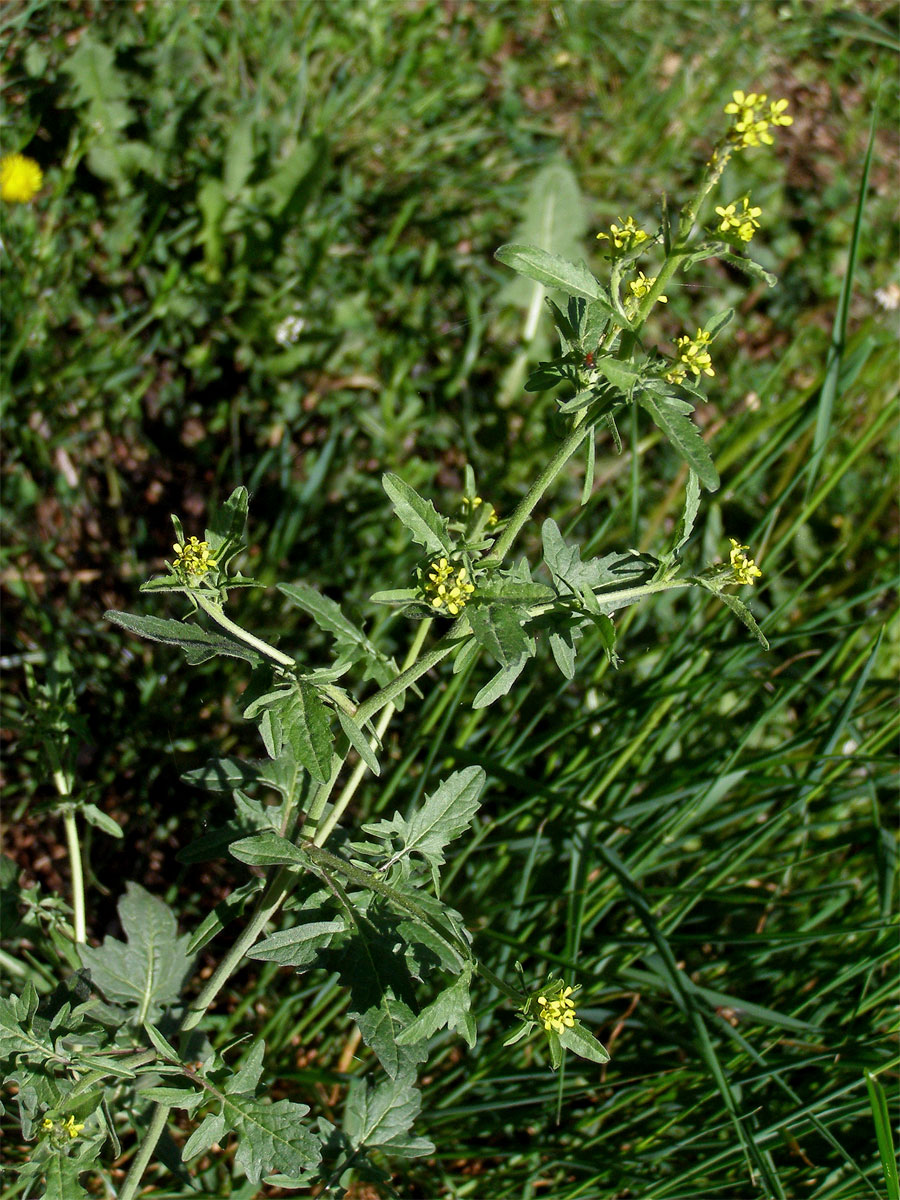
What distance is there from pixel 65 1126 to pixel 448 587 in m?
1.04

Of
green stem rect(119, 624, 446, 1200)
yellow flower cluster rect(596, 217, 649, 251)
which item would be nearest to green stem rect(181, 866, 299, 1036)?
green stem rect(119, 624, 446, 1200)

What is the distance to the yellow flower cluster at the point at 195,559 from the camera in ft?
5.09

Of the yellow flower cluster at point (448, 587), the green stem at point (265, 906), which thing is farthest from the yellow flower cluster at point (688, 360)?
the green stem at point (265, 906)

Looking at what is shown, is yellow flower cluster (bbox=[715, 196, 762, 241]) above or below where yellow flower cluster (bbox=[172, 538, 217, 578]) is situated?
above

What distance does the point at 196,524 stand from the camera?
330 cm

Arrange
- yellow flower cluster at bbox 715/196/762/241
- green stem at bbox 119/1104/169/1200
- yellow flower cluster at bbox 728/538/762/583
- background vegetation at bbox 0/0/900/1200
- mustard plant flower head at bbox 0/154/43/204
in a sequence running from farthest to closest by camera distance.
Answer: mustard plant flower head at bbox 0/154/43/204, background vegetation at bbox 0/0/900/1200, green stem at bbox 119/1104/169/1200, yellow flower cluster at bbox 728/538/762/583, yellow flower cluster at bbox 715/196/762/241

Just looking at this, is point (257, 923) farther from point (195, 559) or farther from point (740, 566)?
point (740, 566)

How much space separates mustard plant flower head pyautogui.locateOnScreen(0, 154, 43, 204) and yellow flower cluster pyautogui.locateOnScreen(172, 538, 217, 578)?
2.33 meters

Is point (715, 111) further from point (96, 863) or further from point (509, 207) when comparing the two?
point (96, 863)

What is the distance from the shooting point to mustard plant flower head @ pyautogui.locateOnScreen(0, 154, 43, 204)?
10.9 ft

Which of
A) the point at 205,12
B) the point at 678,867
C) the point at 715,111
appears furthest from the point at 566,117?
the point at 678,867

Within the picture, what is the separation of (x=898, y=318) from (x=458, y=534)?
339cm

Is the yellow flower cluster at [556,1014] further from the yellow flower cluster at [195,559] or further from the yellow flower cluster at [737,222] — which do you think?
the yellow flower cluster at [737,222]

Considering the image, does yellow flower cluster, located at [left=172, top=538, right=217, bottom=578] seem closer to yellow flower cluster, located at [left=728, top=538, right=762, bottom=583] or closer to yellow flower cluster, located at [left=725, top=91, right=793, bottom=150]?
yellow flower cluster, located at [left=728, top=538, right=762, bottom=583]
